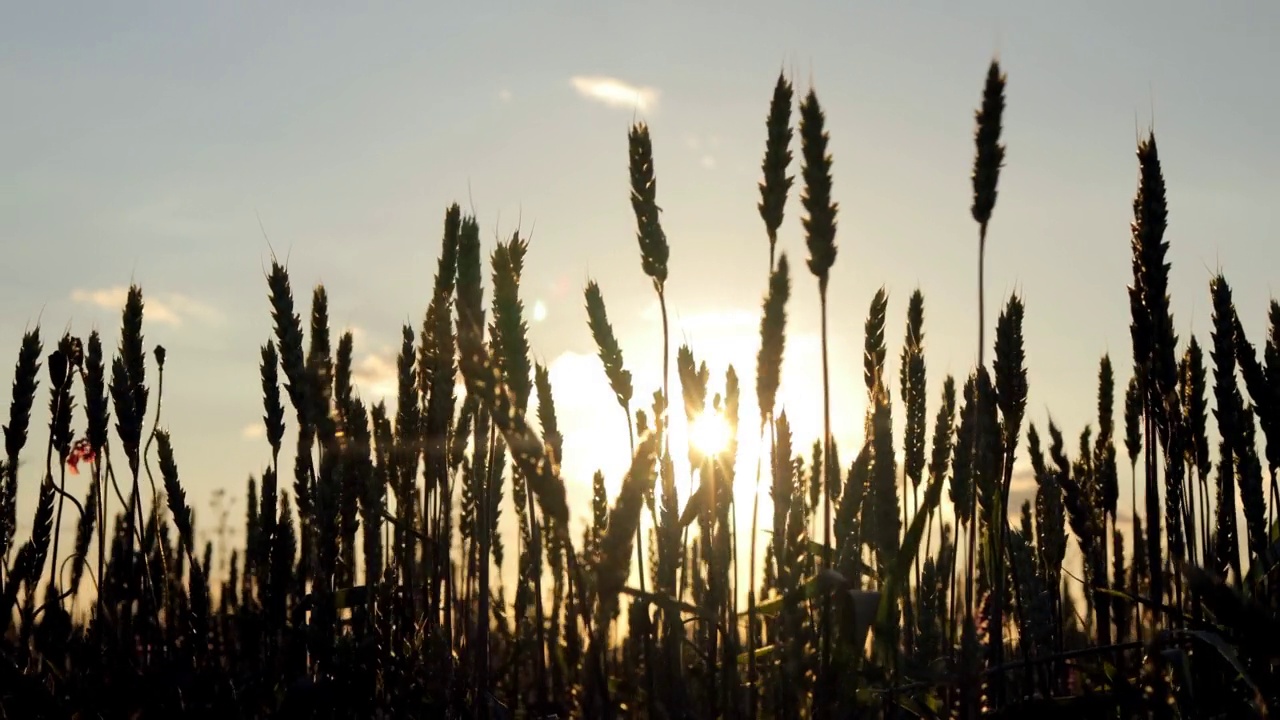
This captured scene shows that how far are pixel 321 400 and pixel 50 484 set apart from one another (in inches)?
68.6

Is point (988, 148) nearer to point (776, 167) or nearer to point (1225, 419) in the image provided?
point (776, 167)

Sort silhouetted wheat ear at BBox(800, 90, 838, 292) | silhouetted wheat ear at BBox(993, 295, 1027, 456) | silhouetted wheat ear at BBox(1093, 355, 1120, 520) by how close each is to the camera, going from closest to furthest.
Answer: silhouetted wheat ear at BBox(800, 90, 838, 292) < silhouetted wheat ear at BBox(993, 295, 1027, 456) < silhouetted wheat ear at BBox(1093, 355, 1120, 520)

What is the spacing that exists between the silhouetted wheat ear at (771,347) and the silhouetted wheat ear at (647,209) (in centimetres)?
40

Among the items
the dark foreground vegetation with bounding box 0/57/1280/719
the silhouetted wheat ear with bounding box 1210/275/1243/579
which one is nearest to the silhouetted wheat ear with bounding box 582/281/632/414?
the dark foreground vegetation with bounding box 0/57/1280/719

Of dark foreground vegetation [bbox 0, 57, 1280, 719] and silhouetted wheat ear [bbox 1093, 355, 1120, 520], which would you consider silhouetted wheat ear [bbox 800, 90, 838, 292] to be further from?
silhouetted wheat ear [bbox 1093, 355, 1120, 520]

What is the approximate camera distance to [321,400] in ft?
13.5

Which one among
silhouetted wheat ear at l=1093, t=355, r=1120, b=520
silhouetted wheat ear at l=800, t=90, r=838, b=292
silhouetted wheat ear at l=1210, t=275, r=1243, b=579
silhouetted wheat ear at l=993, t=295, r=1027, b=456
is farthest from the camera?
silhouetted wheat ear at l=1093, t=355, r=1120, b=520

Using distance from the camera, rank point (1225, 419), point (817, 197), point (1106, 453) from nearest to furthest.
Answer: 1. point (817, 197)
2. point (1225, 419)
3. point (1106, 453)

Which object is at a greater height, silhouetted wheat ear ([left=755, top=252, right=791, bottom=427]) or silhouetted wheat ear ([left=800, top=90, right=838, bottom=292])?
silhouetted wheat ear ([left=800, top=90, right=838, bottom=292])

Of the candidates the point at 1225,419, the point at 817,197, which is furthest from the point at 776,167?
the point at 1225,419

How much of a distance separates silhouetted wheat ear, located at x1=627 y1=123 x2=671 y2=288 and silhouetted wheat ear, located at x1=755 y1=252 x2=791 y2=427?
397mm

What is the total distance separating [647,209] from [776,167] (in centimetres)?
40

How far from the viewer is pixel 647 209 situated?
3.41 meters

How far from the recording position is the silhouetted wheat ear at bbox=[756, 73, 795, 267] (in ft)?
10.7
